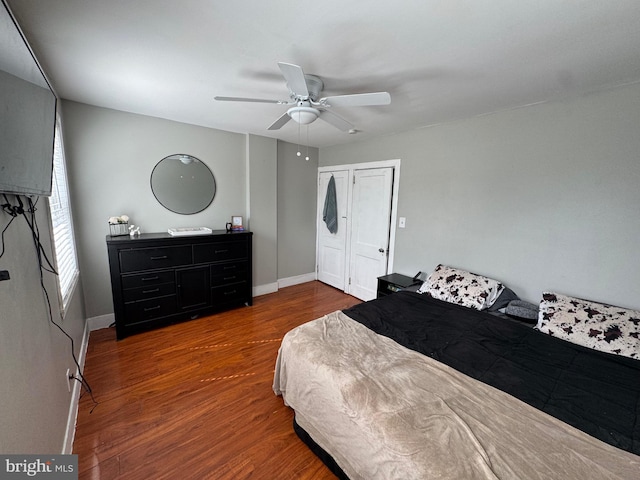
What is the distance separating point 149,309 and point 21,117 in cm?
230

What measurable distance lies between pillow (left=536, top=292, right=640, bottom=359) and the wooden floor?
192 cm

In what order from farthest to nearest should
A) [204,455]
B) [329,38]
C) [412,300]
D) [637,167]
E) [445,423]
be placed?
[412,300] → [637,167] → [204,455] → [329,38] → [445,423]

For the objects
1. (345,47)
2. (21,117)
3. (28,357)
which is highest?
(345,47)

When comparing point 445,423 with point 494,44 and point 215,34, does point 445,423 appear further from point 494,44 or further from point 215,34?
point 215,34

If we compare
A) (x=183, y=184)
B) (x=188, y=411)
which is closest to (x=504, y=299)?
(x=188, y=411)

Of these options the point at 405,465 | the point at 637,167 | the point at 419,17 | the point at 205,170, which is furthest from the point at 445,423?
the point at 205,170

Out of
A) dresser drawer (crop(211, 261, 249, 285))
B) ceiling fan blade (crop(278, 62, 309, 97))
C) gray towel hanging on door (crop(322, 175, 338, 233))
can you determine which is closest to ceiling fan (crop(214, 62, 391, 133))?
ceiling fan blade (crop(278, 62, 309, 97))

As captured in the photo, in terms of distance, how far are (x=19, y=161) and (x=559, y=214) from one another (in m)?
3.41

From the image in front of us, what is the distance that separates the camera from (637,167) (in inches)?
71.1

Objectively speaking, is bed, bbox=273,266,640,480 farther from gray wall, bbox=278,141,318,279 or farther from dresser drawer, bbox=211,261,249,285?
gray wall, bbox=278,141,318,279

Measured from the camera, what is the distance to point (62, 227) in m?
2.14

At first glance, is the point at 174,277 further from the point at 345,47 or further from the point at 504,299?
the point at 504,299

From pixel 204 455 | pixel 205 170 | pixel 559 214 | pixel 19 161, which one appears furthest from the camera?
pixel 205 170

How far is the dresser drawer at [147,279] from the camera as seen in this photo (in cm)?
264
